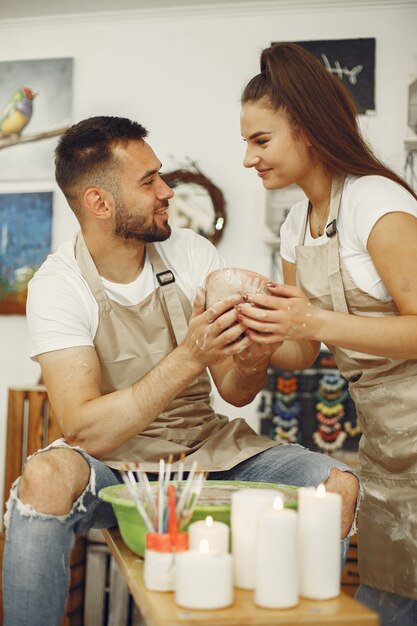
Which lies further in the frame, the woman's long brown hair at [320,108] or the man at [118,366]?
the woman's long brown hair at [320,108]

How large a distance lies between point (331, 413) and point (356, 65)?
1776 millimetres

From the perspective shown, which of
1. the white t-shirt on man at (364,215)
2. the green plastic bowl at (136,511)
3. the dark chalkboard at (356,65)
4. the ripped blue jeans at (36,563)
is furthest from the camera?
the dark chalkboard at (356,65)

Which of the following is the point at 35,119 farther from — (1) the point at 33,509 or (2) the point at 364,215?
(1) the point at 33,509

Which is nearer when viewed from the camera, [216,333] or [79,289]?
[216,333]

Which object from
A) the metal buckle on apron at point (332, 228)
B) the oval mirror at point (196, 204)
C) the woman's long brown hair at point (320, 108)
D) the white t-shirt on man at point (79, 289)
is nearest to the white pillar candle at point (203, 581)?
the white t-shirt on man at point (79, 289)

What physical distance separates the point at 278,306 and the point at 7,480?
2.21m

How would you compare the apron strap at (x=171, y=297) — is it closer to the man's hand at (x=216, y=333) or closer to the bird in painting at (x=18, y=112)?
the man's hand at (x=216, y=333)

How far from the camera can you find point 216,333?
5.78 ft

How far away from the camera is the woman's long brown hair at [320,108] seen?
1918 mm

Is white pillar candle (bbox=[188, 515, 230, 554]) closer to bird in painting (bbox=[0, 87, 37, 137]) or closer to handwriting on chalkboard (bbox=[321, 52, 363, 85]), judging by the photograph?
handwriting on chalkboard (bbox=[321, 52, 363, 85])

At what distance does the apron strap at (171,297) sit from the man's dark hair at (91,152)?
0.28 m

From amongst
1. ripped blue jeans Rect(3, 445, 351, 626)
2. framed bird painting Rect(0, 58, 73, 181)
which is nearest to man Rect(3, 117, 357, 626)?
ripped blue jeans Rect(3, 445, 351, 626)

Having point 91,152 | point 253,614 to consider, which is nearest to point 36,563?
point 253,614

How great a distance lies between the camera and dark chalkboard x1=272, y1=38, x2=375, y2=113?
12.7 ft
